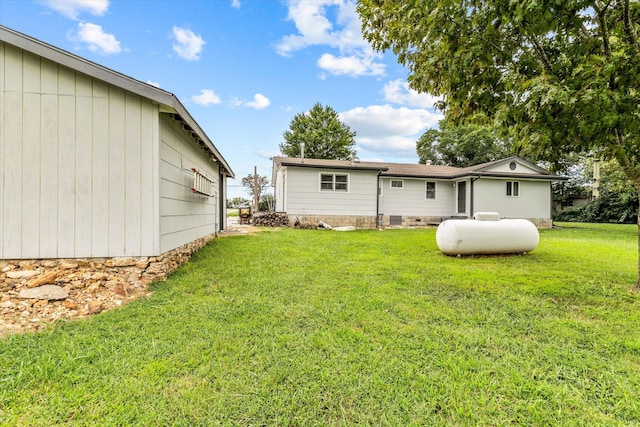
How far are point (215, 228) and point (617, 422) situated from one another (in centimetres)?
926

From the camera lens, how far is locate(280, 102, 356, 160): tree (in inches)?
1214

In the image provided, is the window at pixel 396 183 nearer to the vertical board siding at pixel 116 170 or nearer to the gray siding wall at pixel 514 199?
the gray siding wall at pixel 514 199

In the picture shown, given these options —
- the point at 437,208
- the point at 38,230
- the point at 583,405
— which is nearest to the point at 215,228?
the point at 38,230

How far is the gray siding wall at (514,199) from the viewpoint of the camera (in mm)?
14102

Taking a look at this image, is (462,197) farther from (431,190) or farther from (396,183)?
(396,183)

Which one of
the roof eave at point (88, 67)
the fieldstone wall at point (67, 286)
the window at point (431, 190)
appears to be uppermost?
the roof eave at point (88, 67)

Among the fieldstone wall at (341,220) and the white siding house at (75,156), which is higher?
the white siding house at (75,156)

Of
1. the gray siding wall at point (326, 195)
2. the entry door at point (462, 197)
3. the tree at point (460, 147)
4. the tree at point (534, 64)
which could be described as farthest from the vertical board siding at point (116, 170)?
the tree at point (460, 147)

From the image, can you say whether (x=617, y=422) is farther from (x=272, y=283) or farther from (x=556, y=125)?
(x=272, y=283)

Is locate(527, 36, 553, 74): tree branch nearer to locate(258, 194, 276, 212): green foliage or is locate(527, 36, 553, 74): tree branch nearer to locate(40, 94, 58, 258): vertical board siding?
locate(40, 94, 58, 258): vertical board siding

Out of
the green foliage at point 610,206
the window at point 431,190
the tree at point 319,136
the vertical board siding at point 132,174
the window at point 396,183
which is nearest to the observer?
the vertical board siding at point 132,174

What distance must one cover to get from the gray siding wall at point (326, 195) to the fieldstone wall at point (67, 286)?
8800mm

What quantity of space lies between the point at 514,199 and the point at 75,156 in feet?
55.6

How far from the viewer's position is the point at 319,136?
30594 millimetres
